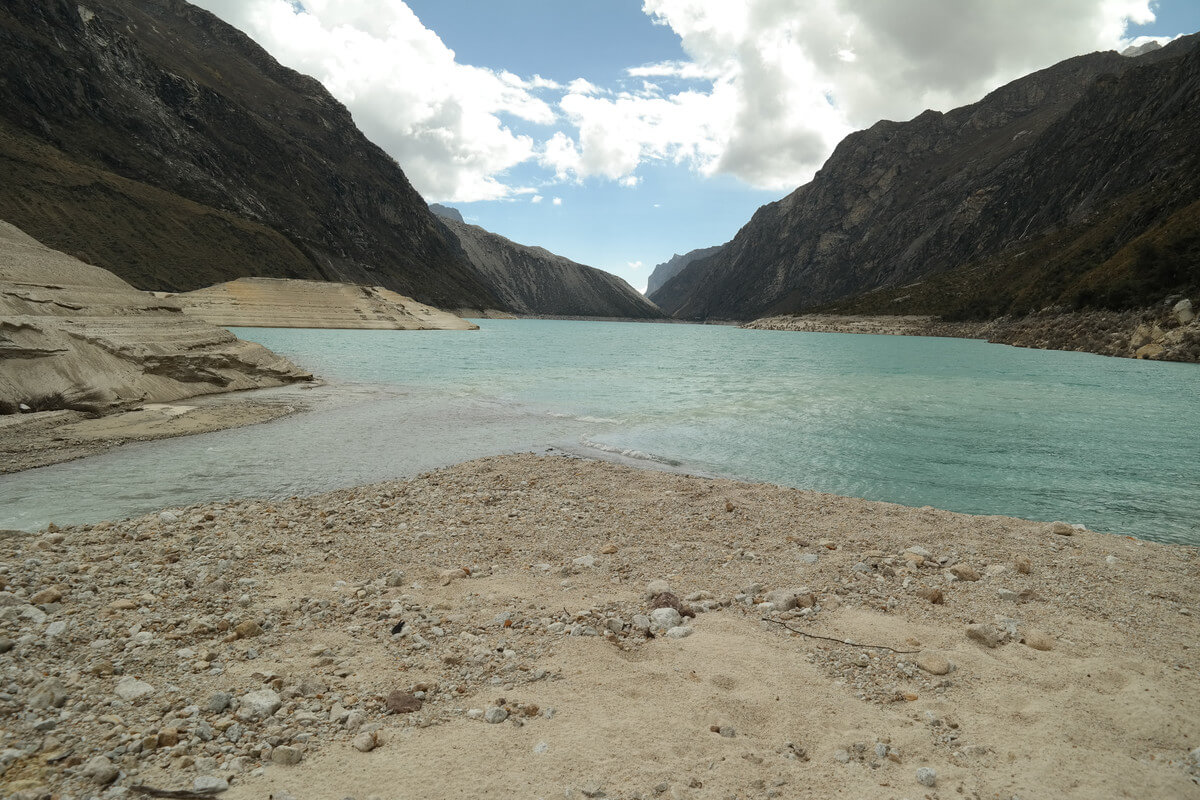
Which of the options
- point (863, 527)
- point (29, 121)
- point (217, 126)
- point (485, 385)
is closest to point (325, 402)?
point (485, 385)

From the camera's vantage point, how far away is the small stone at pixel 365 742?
3738 millimetres

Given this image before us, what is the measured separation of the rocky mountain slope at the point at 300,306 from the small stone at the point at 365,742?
7372cm

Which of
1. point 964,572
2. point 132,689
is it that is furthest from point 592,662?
point 964,572

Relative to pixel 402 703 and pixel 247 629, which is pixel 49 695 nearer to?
pixel 247 629

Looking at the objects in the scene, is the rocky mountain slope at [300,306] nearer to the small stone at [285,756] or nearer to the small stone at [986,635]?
the small stone at [285,756]

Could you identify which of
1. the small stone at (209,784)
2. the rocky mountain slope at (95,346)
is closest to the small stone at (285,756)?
the small stone at (209,784)

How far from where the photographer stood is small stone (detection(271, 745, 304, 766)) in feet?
11.9

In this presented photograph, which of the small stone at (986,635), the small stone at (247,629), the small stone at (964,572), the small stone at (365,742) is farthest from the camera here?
the small stone at (964,572)

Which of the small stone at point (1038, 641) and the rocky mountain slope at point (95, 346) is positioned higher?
the rocky mountain slope at point (95, 346)

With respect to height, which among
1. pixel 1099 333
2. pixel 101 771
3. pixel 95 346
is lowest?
pixel 101 771

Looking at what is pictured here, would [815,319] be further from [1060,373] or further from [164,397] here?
[164,397]

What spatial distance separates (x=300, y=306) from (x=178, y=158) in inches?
2899

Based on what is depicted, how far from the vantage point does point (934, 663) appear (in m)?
4.80

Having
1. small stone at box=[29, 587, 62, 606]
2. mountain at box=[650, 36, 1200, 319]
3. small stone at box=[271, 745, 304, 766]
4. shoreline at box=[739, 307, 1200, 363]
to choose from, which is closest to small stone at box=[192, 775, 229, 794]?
small stone at box=[271, 745, 304, 766]
